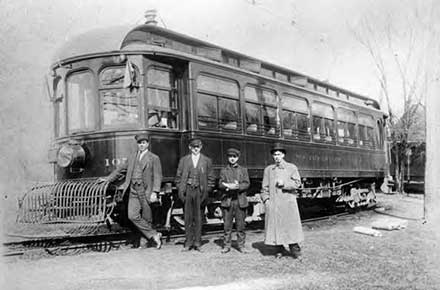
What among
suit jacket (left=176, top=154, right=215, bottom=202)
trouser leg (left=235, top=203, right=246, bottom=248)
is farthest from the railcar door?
trouser leg (left=235, top=203, right=246, bottom=248)

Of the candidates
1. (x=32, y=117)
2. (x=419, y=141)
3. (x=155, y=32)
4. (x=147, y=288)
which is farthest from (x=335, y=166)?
(x=419, y=141)

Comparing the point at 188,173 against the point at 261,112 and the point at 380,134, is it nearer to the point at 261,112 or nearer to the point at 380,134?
the point at 261,112

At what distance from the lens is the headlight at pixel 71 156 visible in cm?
794

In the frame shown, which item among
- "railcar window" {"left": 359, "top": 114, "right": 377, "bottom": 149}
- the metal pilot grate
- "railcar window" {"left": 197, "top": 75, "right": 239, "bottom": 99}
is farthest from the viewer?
"railcar window" {"left": 359, "top": 114, "right": 377, "bottom": 149}

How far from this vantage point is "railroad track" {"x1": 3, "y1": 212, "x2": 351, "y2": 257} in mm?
7320

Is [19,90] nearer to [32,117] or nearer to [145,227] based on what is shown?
[32,117]

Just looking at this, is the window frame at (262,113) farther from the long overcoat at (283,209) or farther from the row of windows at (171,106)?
the long overcoat at (283,209)

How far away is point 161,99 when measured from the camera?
8305mm

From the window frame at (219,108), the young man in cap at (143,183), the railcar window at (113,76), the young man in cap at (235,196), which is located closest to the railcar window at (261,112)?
the window frame at (219,108)

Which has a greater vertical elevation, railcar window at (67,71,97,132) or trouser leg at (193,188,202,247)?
railcar window at (67,71,97,132)

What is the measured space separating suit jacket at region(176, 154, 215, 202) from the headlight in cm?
162

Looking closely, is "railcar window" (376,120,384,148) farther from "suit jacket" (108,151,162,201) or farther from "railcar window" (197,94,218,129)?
"suit jacket" (108,151,162,201)

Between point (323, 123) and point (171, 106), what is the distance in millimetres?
5895

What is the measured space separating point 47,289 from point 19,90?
8.41 metres
